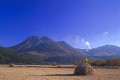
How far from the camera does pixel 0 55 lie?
6281 cm

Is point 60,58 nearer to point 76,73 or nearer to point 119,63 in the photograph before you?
point 119,63

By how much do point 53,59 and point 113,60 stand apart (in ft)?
259

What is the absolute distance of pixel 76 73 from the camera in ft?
61.3

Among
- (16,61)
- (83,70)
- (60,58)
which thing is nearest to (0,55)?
(16,61)

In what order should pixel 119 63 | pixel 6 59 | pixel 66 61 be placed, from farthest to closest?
pixel 66 61 → pixel 6 59 → pixel 119 63

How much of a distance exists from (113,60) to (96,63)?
626cm

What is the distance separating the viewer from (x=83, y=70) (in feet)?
58.4

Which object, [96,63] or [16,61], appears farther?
[16,61]

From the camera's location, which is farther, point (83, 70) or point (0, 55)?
point (0, 55)

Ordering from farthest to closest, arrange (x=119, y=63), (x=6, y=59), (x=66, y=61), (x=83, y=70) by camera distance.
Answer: (x=66, y=61) → (x=6, y=59) → (x=119, y=63) → (x=83, y=70)

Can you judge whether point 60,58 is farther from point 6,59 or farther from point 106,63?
point 106,63

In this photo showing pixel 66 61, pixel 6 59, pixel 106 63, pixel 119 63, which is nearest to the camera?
pixel 119 63

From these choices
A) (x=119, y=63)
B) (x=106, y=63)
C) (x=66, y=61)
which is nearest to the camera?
(x=119, y=63)

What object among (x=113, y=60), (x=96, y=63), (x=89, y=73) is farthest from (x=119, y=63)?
(x=89, y=73)
